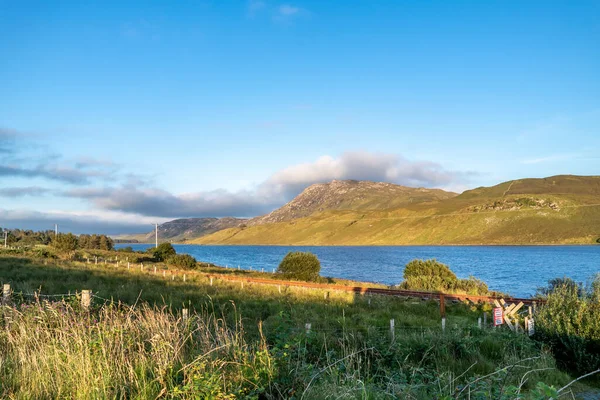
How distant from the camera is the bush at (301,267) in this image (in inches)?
1786

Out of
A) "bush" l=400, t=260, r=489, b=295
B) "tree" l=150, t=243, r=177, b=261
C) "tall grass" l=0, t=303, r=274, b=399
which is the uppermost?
"tall grass" l=0, t=303, r=274, b=399

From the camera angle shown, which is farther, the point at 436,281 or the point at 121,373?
the point at 436,281

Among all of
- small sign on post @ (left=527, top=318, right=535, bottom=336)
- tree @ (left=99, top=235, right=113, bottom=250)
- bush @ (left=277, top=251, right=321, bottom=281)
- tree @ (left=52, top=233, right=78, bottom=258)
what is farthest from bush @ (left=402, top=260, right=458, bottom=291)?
tree @ (left=99, top=235, right=113, bottom=250)

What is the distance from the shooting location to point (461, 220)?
19988cm

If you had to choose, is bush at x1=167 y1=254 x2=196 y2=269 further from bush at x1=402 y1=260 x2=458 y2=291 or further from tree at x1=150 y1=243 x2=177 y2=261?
bush at x1=402 y1=260 x2=458 y2=291

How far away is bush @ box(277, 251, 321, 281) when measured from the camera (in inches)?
1786

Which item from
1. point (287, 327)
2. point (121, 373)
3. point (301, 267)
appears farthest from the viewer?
Answer: point (301, 267)

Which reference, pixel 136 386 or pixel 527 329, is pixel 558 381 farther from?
Answer: pixel 136 386

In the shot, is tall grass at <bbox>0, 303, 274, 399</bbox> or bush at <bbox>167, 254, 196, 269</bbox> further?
bush at <bbox>167, 254, 196, 269</bbox>

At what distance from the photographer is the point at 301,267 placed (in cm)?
4697


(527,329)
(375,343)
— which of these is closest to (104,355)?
(375,343)

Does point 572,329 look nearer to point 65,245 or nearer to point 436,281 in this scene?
point 436,281

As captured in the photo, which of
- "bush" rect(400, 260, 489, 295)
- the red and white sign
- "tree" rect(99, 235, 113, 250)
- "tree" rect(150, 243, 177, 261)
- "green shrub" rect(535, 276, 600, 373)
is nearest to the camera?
"green shrub" rect(535, 276, 600, 373)

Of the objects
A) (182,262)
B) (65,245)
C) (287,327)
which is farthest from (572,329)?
(65,245)
